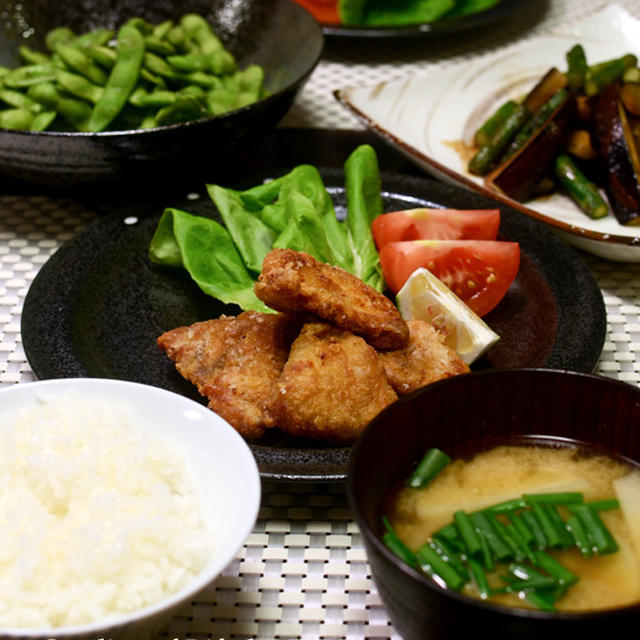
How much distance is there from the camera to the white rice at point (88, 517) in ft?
4.30

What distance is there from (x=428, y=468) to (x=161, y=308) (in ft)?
3.67

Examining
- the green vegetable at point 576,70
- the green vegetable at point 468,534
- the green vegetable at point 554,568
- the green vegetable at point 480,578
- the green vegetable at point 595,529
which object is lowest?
the green vegetable at point 480,578

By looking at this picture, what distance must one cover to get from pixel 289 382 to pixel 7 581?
691 mm

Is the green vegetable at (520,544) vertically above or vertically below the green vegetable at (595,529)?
below

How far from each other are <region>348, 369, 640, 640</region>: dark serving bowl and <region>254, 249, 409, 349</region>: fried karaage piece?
43 cm

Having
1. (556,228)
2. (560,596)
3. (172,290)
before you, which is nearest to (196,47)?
(172,290)

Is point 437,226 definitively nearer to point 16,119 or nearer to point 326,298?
point 326,298

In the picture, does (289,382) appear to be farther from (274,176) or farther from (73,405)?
(274,176)

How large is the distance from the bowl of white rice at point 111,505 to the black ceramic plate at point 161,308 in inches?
8.7

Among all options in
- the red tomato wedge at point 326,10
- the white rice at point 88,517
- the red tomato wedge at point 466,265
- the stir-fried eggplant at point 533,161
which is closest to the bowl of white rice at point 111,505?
the white rice at point 88,517

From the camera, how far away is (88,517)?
1.43 meters

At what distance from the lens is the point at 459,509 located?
145 cm

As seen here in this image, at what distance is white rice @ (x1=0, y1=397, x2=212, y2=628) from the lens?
4.30ft

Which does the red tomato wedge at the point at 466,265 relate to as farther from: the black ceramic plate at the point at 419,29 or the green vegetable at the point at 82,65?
the black ceramic plate at the point at 419,29
